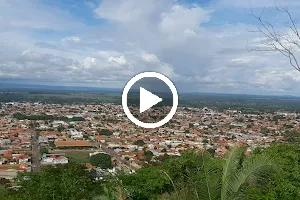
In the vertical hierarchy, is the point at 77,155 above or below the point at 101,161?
below

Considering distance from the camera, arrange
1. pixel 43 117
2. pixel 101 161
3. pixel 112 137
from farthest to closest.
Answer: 1. pixel 43 117
2. pixel 112 137
3. pixel 101 161

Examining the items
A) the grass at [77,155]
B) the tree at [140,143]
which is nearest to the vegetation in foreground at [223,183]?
the grass at [77,155]

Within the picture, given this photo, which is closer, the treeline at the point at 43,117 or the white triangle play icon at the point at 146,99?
the white triangle play icon at the point at 146,99

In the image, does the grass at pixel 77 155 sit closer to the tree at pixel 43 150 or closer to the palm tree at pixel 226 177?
the tree at pixel 43 150

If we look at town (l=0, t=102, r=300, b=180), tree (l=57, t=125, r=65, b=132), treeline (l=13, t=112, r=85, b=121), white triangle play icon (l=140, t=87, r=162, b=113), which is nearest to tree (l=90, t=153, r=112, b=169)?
town (l=0, t=102, r=300, b=180)

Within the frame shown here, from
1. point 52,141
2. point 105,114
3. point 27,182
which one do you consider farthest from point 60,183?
point 105,114

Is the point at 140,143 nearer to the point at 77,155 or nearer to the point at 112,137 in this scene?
the point at 112,137

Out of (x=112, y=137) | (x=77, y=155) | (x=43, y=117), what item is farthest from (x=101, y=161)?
(x=43, y=117)

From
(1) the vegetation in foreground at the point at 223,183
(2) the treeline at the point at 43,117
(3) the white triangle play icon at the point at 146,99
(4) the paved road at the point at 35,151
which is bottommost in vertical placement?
(4) the paved road at the point at 35,151
